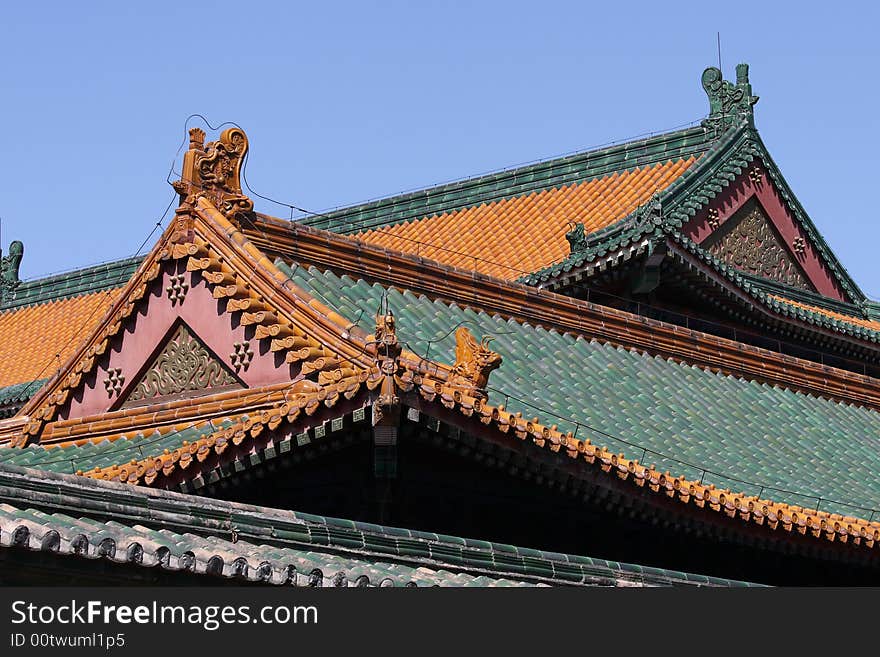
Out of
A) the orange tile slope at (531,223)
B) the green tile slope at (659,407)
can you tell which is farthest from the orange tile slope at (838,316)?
the green tile slope at (659,407)

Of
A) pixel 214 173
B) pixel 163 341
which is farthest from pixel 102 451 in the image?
pixel 214 173

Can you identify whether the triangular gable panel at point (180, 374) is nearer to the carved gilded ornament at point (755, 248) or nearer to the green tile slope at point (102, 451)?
the green tile slope at point (102, 451)

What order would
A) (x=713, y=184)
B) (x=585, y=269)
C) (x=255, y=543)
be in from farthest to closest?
(x=713, y=184) → (x=585, y=269) → (x=255, y=543)

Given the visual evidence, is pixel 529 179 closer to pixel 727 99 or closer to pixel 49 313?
pixel 727 99

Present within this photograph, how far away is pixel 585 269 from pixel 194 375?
9.35 metres

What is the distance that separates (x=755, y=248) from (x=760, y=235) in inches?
13.9

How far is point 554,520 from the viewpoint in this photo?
53.8 feet

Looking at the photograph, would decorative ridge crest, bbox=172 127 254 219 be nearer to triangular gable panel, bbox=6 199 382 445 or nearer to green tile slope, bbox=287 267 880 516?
triangular gable panel, bbox=6 199 382 445

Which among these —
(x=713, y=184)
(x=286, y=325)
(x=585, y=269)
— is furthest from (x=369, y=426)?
(x=713, y=184)

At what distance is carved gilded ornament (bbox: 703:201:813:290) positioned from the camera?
29.9 m

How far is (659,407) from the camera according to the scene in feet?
67.7

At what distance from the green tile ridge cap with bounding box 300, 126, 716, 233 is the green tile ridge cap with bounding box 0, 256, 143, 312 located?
15.0ft

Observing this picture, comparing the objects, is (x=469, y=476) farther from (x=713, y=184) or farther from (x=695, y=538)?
(x=713, y=184)

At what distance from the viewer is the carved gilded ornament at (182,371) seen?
55.7ft
